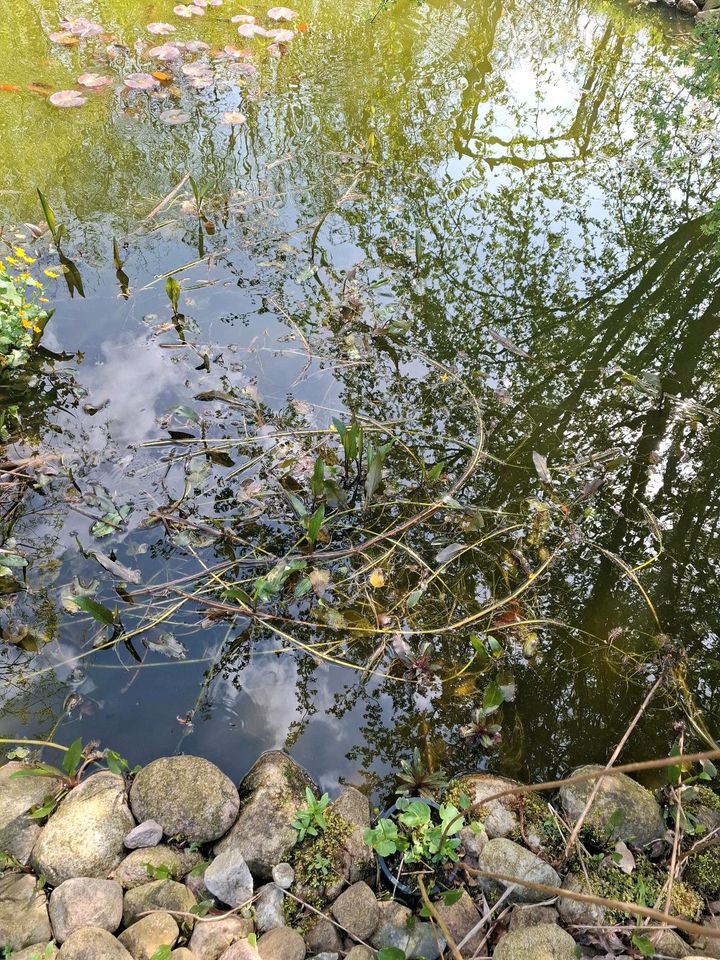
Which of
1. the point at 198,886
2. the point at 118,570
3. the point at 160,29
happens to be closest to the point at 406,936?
the point at 198,886

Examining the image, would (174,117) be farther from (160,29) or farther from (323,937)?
(323,937)

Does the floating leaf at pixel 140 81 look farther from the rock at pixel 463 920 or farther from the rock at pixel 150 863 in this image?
the rock at pixel 463 920

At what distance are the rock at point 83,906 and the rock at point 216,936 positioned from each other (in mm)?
241

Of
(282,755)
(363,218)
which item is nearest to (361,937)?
(282,755)

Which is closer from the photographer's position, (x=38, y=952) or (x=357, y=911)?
(x=38, y=952)

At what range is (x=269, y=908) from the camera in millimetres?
1912

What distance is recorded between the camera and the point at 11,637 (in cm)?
257

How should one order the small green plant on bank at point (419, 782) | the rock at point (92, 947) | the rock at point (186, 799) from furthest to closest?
the small green plant on bank at point (419, 782) < the rock at point (186, 799) < the rock at point (92, 947)

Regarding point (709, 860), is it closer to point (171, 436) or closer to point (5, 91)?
point (171, 436)

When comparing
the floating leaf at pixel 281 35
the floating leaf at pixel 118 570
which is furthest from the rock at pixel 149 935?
the floating leaf at pixel 281 35

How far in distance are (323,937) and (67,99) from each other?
666 cm

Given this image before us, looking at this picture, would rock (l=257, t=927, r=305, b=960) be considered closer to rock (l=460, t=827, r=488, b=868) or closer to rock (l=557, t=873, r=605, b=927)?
rock (l=460, t=827, r=488, b=868)

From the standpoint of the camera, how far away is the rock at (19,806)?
6.56ft

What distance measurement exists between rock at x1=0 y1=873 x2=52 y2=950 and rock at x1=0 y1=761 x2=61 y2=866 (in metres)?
0.08
